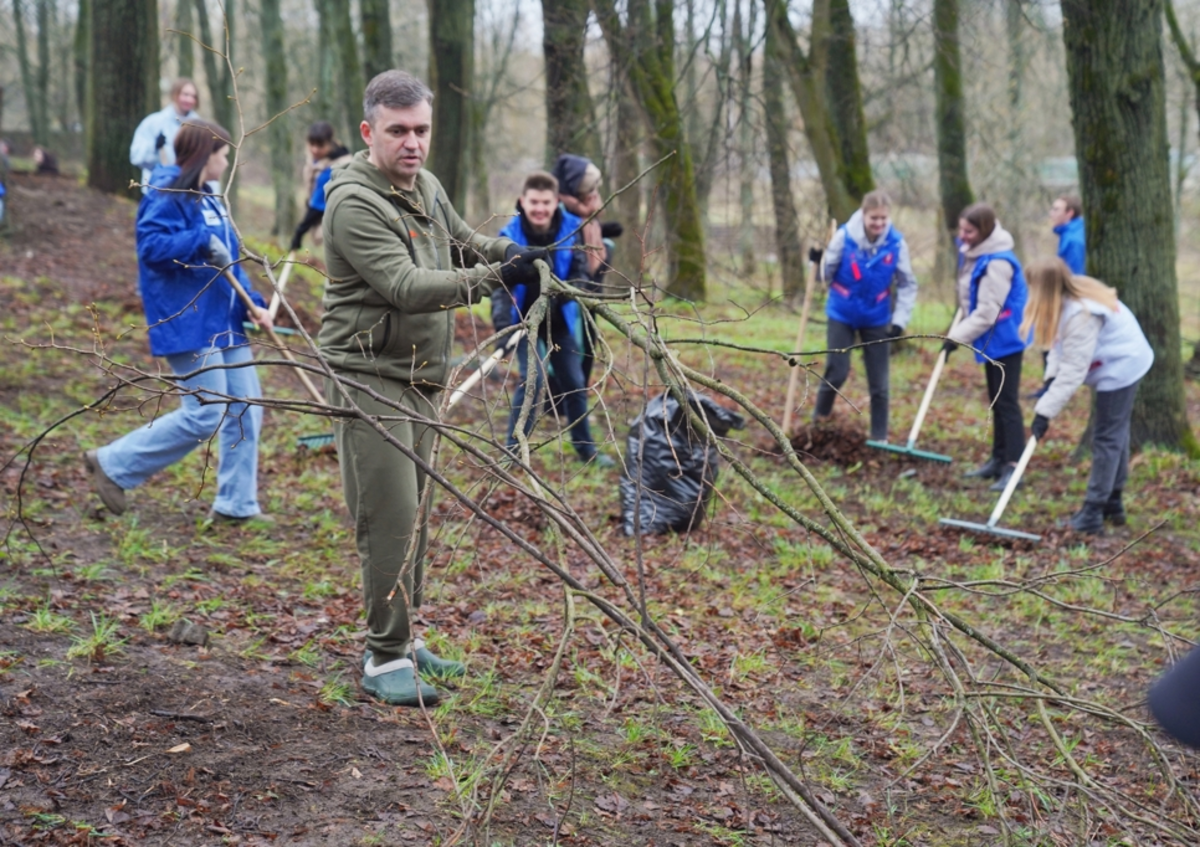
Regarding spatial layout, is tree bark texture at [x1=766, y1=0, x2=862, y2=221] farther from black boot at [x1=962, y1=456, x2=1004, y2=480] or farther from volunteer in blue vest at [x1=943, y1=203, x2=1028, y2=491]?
black boot at [x1=962, y1=456, x2=1004, y2=480]

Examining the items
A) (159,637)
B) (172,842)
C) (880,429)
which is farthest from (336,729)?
(880,429)

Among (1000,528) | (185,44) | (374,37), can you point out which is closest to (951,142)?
(374,37)

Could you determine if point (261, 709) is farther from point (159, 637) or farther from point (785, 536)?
point (785, 536)

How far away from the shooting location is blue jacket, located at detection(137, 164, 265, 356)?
4.85 m

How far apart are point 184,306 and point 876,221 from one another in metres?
4.98

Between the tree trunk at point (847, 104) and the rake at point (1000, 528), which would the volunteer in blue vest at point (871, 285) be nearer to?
the rake at point (1000, 528)

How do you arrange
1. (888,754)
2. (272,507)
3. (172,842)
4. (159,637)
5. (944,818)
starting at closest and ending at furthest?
(172,842)
(944,818)
(888,754)
(159,637)
(272,507)

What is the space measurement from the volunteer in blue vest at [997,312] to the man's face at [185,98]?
19.3 feet

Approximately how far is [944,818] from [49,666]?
3.07 m

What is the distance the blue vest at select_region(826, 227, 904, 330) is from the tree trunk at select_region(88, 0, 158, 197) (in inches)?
317

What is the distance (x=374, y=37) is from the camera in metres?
13.2

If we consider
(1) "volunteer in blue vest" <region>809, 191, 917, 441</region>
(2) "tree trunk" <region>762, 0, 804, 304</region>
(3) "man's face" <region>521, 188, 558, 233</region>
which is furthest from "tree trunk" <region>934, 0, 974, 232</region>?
(3) "man's face" <region>521, 188, 558, 233</region>

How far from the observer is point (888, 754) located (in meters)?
Result: 3.86

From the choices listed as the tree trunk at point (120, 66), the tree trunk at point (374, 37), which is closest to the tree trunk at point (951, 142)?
the tree trunk at point (374, 37)
